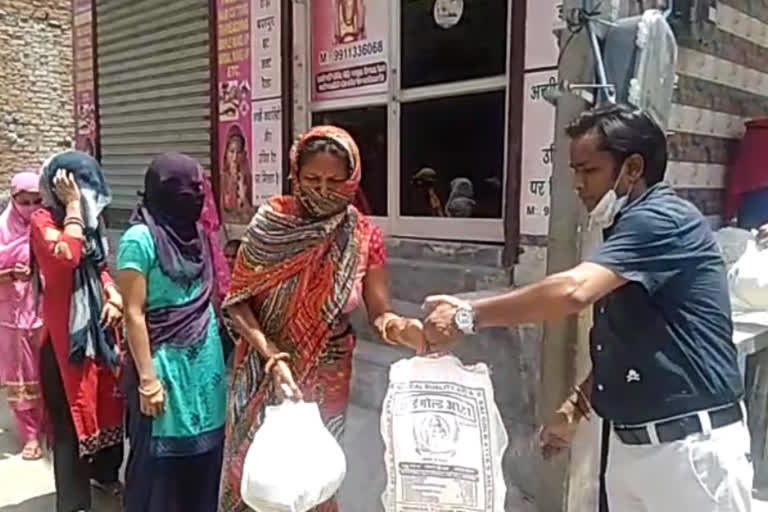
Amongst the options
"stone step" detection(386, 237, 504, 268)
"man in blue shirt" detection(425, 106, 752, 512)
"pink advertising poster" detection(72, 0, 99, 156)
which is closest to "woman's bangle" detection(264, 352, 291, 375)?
"man in blue shirt" detection(425, 106, 752, 512)

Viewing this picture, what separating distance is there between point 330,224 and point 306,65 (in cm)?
262

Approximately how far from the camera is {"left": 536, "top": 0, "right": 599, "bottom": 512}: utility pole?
274cm

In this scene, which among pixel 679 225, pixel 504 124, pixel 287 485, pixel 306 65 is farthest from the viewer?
pixel 306 65

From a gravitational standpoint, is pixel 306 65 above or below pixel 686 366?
above

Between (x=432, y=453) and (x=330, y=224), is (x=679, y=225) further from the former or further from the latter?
(x=330, y=224)

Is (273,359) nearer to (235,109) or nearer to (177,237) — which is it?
(177,237)

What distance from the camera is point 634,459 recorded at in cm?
192

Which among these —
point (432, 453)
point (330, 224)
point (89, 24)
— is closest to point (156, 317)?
point (330, 224)

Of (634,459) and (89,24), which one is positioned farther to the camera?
(89,24)

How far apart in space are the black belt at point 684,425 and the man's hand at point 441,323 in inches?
20.6

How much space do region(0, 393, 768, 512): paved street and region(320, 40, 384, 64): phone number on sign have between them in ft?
6.66

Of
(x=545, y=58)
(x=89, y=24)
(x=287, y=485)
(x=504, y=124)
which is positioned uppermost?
(x=89, y=24)

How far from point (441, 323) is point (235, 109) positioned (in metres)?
3.66

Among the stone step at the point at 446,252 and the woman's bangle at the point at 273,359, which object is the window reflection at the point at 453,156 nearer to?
the stone step at the point at 446,252
